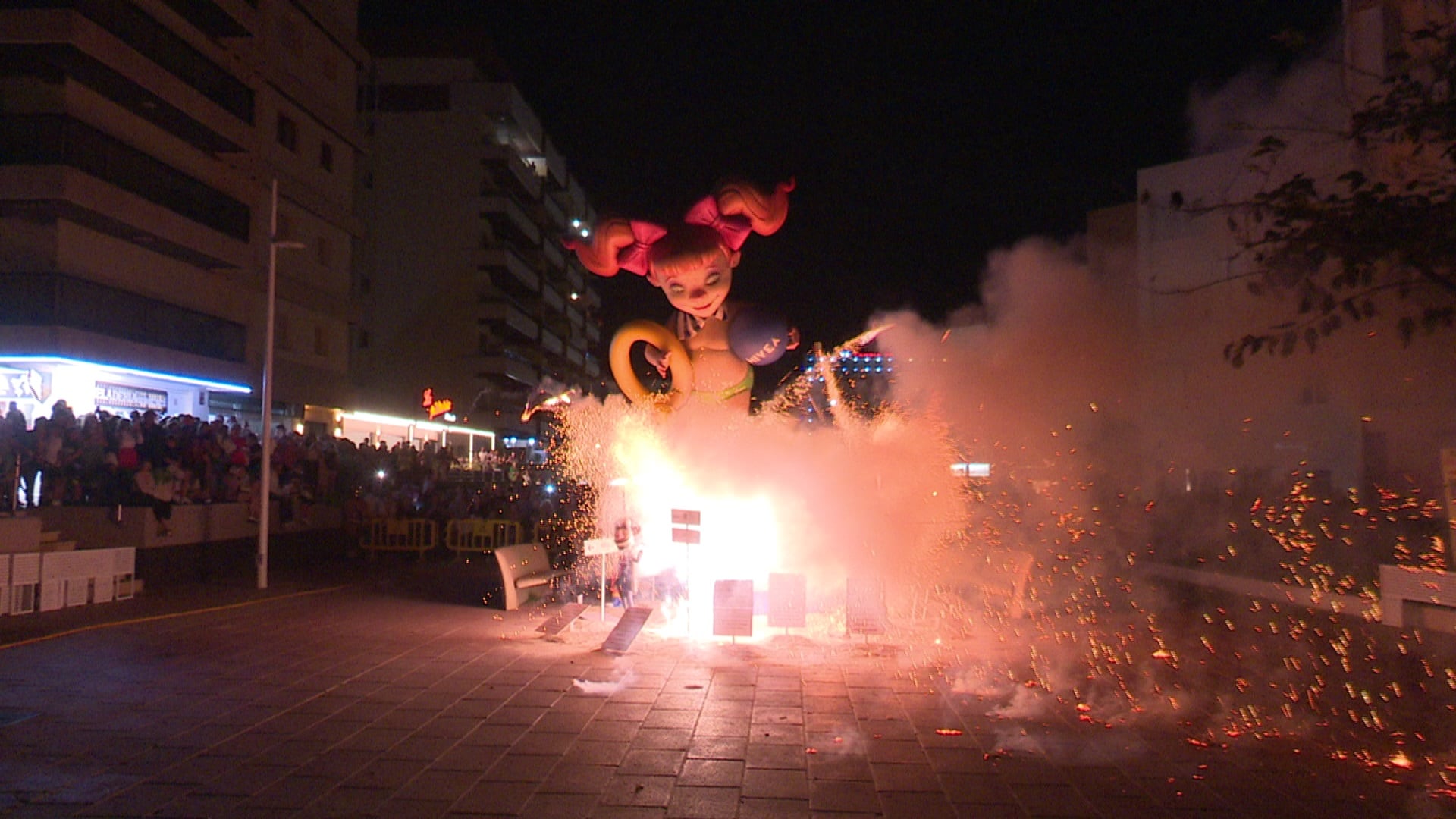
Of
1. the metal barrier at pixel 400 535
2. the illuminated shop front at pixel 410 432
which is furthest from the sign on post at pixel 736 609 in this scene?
the illuminated shop front at pixel 410 432

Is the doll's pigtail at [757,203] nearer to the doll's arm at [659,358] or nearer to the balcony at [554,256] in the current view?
the doll's arm at [659,358]

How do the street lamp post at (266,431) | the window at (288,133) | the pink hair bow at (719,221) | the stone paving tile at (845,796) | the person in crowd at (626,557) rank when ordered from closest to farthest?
the stone paving tile at (845,796) → the pink hair bow at (719,221) → the person in crowd at (626,557) → the street lamp post at (266,431) → the window at (288,133)

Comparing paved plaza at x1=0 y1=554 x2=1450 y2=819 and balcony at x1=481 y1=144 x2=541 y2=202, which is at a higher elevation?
balcony at x1=481 y1=144 x2=541 y2=202

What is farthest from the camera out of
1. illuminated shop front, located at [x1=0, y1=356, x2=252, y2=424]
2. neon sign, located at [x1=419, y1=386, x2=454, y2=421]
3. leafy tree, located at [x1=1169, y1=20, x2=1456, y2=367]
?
neon sign, located at [x1=419, y1=386, x2=454, y2=421]

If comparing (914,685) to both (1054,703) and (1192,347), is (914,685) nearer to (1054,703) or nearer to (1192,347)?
(1054,703)

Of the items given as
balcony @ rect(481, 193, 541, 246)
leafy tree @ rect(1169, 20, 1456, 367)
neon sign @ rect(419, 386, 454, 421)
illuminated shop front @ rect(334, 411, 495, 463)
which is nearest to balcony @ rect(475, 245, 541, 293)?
balcony @ rect(481, 193, 541, 246)

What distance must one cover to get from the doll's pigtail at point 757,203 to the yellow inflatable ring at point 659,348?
1.76 metres

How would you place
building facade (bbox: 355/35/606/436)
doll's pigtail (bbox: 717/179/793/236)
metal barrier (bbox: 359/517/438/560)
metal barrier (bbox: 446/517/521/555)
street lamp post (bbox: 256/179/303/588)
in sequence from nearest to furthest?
doll's pigtail (bbox: 717/179/793/236), street lamp post (bbox: 256/179/303/588), metal barrier (bbox: 359/517/438/560), metal barrier (bbox: 446/517/521/555), building facade (bbox: 355/35/606/436)

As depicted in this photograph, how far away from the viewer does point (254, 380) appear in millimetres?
32406

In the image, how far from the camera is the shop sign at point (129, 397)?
2577cm

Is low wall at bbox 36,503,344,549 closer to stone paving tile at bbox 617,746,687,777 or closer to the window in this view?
stone paving tile at bbox 617,746,687,777

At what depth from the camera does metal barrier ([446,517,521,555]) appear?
22422 millimetres

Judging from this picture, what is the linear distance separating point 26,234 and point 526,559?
1851 centimetres

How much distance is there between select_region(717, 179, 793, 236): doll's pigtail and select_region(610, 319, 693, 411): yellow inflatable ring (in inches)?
69.5
